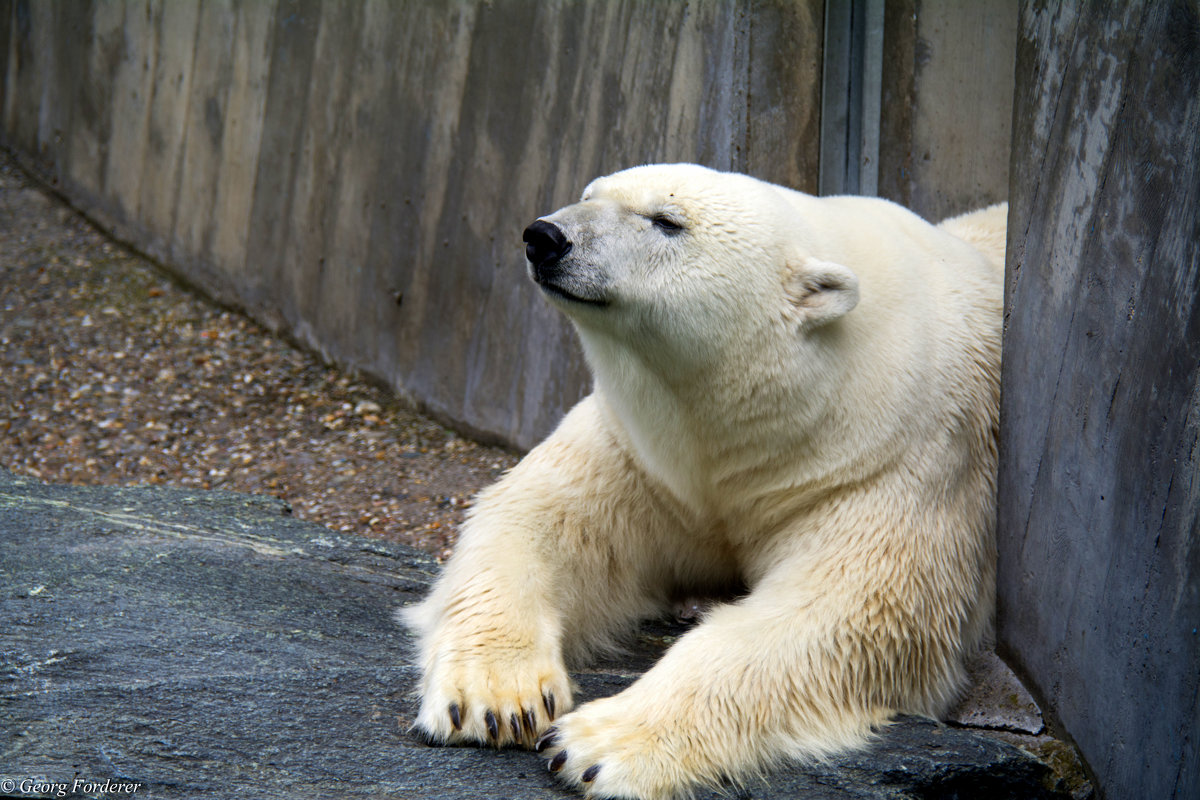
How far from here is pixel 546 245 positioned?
2621 millimetres

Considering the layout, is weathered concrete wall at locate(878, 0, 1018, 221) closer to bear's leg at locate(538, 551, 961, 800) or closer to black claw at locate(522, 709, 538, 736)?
bear's leg at locate(538, 551, 961, 800)

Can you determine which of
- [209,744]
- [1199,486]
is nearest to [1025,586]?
[1199,486]

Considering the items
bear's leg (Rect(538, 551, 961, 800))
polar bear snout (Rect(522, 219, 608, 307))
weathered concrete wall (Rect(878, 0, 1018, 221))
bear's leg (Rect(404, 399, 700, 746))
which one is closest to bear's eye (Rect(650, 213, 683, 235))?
polar bear snout (Rect(522, 219, 608, 307))

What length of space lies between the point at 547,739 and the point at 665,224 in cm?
118

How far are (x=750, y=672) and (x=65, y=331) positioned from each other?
5242 millimetres

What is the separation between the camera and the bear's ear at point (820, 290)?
270cm

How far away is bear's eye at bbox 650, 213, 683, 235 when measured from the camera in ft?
8.97

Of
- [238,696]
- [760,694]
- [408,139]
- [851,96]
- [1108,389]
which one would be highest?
[851,96]

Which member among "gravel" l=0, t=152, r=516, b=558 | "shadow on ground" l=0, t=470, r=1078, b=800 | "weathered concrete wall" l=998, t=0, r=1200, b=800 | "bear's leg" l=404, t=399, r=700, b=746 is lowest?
"gravel" l=0, t=152, r=516, b=558

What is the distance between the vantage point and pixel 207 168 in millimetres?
7066

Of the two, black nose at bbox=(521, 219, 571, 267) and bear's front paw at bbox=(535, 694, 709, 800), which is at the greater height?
black nose at bbox=(521, 219, 571, 267)

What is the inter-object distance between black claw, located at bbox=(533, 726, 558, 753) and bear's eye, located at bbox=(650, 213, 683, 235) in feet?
3.74

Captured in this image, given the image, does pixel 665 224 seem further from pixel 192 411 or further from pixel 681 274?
pixel 192 411

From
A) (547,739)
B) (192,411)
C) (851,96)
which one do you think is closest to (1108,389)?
(547,739)
